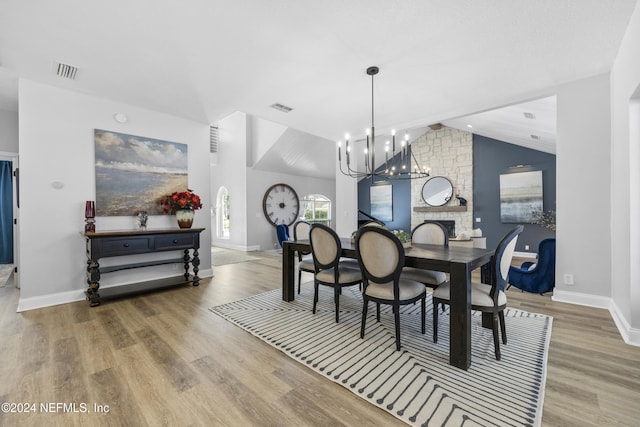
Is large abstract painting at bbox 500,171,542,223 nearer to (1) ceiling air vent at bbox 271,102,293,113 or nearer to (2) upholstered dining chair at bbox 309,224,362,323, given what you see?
(1) ceiling air vent at bbox 271,102,293,113

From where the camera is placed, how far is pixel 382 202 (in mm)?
9867

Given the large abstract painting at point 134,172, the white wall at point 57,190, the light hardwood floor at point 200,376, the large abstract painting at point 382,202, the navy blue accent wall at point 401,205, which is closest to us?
the light hardwood floor at point 200,376

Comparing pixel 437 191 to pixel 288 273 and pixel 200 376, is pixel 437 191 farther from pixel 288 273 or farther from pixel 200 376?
pixel 200 376

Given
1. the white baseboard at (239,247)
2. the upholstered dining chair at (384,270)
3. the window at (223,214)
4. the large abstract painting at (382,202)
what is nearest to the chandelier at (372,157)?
the large abstract painting at (382,202)

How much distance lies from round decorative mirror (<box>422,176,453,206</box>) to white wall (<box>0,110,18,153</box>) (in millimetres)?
9055

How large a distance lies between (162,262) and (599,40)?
547 centimetres

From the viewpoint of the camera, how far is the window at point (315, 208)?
9414 millimetres

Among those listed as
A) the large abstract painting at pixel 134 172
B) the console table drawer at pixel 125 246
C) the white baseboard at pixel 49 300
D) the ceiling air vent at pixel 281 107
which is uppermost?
the ceiling air vent at pixel 281 107

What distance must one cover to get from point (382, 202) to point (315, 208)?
243cm

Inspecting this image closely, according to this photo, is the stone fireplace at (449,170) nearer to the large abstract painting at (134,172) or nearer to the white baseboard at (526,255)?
the white baseboard at (526,255)

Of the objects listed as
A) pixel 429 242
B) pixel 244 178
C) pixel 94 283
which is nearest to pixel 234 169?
pixel 244 178

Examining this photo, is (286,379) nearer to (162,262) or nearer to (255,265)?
(162,262)

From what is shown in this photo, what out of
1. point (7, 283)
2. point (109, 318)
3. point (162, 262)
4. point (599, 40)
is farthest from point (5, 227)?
point (599, 40)

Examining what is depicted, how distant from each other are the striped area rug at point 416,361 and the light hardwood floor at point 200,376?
3.4 inches
